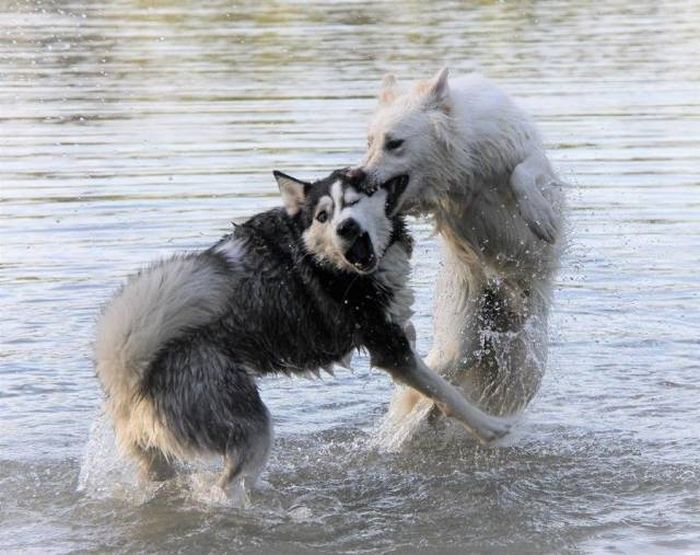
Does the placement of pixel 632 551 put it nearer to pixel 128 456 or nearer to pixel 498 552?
pixel 498 552

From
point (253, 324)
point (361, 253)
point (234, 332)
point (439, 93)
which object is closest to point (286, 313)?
point (253, 324)

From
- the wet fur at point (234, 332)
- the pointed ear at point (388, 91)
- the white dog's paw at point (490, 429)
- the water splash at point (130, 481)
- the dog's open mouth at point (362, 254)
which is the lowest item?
the white dog's paw at point (490, 429)

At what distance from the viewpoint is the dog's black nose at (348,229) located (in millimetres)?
6359

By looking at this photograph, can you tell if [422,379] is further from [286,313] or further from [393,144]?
[393,144]

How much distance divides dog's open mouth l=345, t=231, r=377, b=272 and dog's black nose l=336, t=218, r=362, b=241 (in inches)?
1.5

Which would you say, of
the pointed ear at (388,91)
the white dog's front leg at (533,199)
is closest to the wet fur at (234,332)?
the white dog's front leg at (533,199)

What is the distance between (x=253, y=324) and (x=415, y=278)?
13.7 feet

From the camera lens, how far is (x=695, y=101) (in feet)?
55.7

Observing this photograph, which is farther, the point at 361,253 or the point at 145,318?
the point at 361,253

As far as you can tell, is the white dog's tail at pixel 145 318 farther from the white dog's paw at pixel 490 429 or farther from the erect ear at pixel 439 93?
the erect ear at pixel 439 93

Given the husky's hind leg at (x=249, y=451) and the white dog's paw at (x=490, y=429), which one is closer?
the husky's hind leg at (x=249, y=451)

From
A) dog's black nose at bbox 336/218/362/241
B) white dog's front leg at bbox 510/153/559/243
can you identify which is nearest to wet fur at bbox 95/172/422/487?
dog's black nose at bbox 336/218/362/241

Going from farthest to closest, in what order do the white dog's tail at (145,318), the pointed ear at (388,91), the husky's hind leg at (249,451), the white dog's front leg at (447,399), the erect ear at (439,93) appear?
the pointed ear at (388,91) → the erect ear at (439,93) → the white dog's front leg at (447,399) → the husky's hind leg at (249,451) → the white dog's tail at (145,318)

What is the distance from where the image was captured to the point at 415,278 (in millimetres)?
10570
